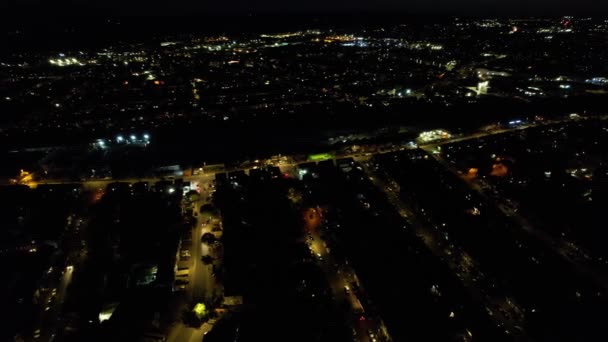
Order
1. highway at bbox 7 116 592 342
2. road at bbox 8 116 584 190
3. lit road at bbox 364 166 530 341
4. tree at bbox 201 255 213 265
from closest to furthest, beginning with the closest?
lit road at bbox 364 166 530 341 → highway at bbox 7 116 592 342 → tree at bbox 201 255 213 265 → road at bbox 8 116 584 190

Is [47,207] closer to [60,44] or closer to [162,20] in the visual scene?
[60,44]

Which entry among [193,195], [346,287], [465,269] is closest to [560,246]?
[465,269]

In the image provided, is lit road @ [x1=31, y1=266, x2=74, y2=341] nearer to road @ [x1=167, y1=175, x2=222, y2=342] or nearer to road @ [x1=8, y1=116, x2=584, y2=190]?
road @ [x1=167, y1=175, x2=222, y2=342]

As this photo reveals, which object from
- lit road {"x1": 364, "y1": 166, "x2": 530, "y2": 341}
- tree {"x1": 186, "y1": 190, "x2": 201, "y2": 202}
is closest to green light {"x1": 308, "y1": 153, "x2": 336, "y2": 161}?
lit road {"x1": 364, "y1": 166, "x2": 530, "y2": 341}

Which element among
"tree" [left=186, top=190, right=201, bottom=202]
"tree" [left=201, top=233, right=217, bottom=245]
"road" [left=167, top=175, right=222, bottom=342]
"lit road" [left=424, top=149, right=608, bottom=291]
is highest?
"tree" [left=186, top=190, right=201, bottom=202]

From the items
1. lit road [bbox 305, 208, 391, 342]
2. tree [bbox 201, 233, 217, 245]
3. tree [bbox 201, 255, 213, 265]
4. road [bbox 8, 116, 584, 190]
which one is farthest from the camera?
road [bbox 8, 116, 584, 190]

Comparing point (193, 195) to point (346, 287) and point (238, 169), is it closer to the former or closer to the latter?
point (238, 169)
